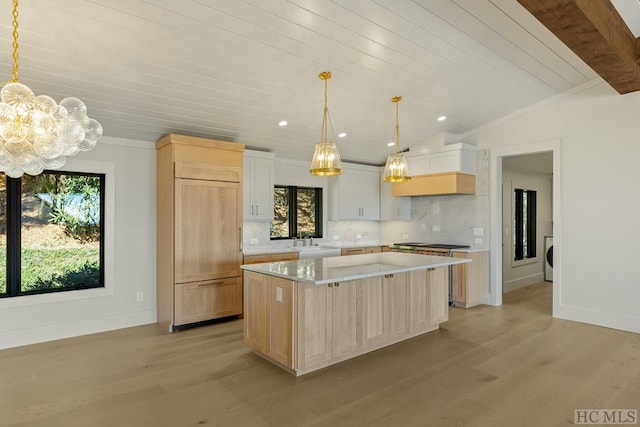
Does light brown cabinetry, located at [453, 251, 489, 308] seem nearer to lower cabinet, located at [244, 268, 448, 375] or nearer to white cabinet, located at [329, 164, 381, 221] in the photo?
lower cabinet, located at [244, 268, 448, 375]

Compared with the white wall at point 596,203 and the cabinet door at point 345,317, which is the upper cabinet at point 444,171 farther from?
the cabinet door at point 345,317

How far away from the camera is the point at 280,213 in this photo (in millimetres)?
6297

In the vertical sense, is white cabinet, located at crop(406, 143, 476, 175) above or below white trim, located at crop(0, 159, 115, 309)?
above

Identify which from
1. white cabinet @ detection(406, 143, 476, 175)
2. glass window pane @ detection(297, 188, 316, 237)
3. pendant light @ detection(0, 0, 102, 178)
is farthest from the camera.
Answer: glass window pane @ detection(297, 188, 316, 237)

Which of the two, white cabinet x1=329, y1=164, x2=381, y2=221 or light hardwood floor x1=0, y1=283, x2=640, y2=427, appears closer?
light hardwood floor x1=0, y1=283, x2=640, y2=427

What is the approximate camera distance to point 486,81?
4.56 metres

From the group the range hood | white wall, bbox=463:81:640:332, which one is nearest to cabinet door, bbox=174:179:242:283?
the range hood

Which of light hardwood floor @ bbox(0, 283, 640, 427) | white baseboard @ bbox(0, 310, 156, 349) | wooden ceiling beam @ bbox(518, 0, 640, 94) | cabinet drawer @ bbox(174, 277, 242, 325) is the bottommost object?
light hardwood floor @ bbox(0, 283, 640, 427)

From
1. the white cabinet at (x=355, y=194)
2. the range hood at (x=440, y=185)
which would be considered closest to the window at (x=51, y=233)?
the white cabinet at (x=355, y=194)

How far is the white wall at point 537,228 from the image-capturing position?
700cm

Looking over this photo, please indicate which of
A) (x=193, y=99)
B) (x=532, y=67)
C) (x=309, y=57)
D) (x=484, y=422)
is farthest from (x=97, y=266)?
(x=532, y=67)

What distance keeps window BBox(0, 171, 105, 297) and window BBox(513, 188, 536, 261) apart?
280 inches

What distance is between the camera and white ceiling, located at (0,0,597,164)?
9.46 ft

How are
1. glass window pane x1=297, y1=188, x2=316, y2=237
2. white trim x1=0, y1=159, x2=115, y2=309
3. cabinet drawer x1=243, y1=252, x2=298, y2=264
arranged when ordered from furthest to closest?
glass window pane x1=297, y1=188, x2=316, y2=237
cabinet drawer x1=243, y1=252, x2=298, y2=264
white trim x1=0, y1=159, x2=115, y2=309
